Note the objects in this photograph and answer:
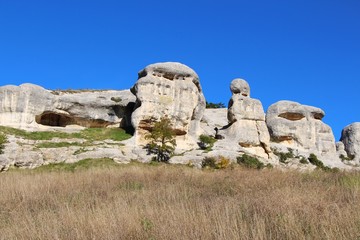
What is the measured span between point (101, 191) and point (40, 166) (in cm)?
1539

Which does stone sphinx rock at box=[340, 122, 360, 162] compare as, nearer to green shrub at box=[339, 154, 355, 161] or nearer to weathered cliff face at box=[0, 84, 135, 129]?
green shrub at box=[339, 154, 355, 161]

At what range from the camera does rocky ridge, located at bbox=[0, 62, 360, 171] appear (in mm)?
24938

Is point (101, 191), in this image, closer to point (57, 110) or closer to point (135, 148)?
point (135, 148)

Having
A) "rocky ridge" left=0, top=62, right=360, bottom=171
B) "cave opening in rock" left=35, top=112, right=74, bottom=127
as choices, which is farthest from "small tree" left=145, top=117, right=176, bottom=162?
"cave opening in rock" left=35, top=112, right=74, bottom=127

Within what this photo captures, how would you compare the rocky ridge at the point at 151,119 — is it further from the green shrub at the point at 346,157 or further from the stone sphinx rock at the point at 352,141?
the stone sphinx rock at the point at 352,141

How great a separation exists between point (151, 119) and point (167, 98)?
253 centimetres

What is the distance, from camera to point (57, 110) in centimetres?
3064

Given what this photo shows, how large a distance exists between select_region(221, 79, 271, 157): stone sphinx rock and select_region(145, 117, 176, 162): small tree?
6717mm

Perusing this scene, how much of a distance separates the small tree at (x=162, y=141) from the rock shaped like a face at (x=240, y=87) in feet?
31.1

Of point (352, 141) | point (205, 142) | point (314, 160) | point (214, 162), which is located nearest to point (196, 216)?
point (214, 162)

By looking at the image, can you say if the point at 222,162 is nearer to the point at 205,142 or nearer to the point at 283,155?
the point at 205,142

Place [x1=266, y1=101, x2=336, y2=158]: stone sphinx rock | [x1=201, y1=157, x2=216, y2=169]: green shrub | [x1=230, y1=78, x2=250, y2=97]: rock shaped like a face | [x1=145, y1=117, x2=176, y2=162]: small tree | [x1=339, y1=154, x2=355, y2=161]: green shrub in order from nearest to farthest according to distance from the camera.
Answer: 1. [x1=201, y1=157, x2=216, y2=169]: green shrub
2. [x1=145, y1=117, x2=176, y2=162]: small tree
3. [x1=230, y1=78, x2=250, y2=97]: rock shaped like a face
4. [x1=266, y1=101, x2=336, y2=158]: stone sphinx rock
5. [x1=339, y1=154, x2=355, y2=161]: green shrub

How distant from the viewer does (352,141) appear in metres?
44.5

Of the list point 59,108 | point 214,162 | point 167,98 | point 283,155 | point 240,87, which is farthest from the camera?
point 283,155
